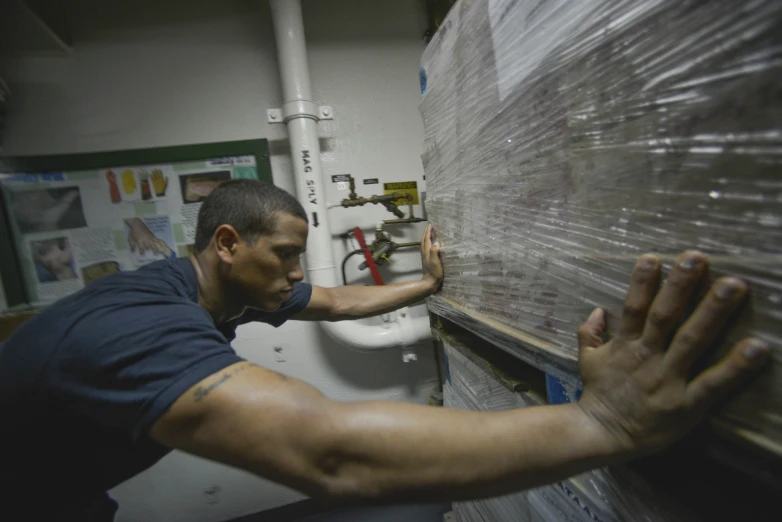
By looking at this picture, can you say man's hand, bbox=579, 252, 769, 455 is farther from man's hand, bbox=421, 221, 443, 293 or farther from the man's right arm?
man's hand, bbox=421, 221, 443, 293

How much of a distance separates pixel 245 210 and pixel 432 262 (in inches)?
22.8

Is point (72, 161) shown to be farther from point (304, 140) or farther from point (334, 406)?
point (334, 406)

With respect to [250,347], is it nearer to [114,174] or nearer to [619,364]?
[114,174]

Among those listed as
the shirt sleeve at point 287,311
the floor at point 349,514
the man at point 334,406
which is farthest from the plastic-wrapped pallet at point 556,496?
the shirt sleeve at point 287,311

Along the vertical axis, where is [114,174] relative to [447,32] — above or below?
below

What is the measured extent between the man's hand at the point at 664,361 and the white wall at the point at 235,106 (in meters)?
1.20

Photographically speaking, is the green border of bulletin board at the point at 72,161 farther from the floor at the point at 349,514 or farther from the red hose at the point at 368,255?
the floor at the point at 349,514

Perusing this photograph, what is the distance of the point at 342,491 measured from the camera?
0.38 meters

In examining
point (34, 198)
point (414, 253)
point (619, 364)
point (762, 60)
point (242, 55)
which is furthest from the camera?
point (414, 253)

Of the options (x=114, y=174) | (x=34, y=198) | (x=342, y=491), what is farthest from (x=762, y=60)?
(x=34, y=198)

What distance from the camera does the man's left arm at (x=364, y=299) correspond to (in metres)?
1.06

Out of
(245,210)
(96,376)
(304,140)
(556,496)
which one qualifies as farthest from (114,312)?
(304,140)

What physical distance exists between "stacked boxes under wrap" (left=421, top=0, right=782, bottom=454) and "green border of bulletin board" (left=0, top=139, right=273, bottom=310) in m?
1.11

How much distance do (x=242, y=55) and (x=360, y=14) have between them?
0.60 m
